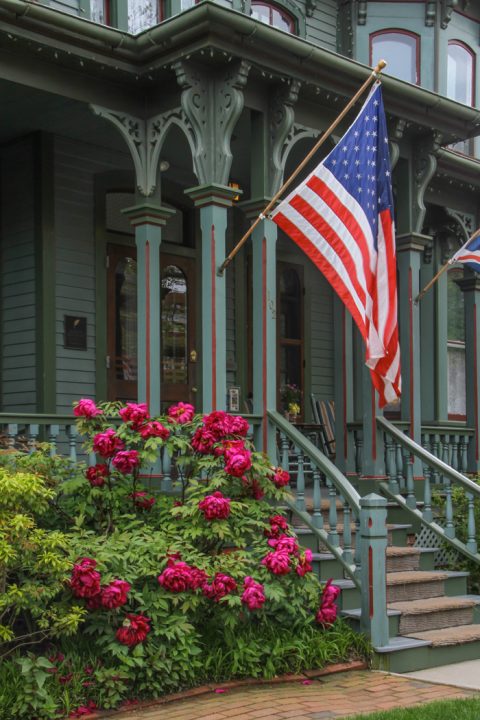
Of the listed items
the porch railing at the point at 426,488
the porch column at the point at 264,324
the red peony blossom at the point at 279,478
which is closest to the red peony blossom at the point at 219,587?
the red peony blossom at the point at 279,478

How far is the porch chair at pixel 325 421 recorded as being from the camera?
12.0 metres

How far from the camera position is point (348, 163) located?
809 cm

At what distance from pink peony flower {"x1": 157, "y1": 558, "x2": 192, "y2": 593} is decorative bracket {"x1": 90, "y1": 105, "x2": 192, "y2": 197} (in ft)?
12.8

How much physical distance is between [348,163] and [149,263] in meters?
2.02

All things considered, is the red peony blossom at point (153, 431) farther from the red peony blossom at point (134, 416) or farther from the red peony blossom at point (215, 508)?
the red peony blossom at point (215, 508)

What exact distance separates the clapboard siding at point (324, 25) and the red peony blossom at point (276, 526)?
764 centimetres

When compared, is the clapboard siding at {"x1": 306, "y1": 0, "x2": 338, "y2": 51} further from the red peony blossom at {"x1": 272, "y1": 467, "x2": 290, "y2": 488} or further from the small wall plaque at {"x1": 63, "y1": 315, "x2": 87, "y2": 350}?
the red peony blossom at {"x1": 272, "y1": 467, "x2": 290, "y2": 488}

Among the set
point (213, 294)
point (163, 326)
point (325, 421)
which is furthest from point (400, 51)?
point (213, 294)

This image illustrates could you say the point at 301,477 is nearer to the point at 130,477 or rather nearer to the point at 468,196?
the point at 130,477

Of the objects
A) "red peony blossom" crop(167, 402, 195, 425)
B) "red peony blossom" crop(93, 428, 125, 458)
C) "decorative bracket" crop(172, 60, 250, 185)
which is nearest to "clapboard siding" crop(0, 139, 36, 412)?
"decorative bracket" crop(172, 60, 250, 185)

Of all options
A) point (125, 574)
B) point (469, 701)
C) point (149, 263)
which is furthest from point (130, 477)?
point (469, 701)

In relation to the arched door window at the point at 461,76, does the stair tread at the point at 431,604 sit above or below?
below

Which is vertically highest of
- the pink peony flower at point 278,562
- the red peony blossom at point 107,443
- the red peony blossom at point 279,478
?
the red peony blossom at point 107,443

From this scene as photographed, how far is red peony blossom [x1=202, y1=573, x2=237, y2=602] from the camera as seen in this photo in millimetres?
6371
